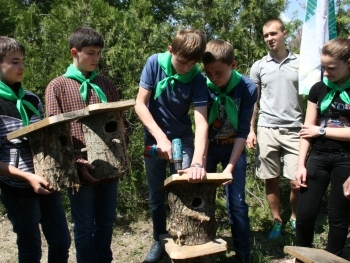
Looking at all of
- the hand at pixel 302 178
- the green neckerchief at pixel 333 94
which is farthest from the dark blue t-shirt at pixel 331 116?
the hand at pixel 302 178

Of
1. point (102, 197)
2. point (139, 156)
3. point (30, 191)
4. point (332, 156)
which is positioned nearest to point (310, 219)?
point (332, 156)

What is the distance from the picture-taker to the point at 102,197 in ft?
11.0

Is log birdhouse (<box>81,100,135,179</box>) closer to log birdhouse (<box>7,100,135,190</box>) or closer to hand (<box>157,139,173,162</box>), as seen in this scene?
log birdhouse (<box>7,100,135,190</box>)

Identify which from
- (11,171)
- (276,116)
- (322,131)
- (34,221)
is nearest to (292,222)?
(276,116)

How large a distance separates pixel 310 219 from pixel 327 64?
1225mm

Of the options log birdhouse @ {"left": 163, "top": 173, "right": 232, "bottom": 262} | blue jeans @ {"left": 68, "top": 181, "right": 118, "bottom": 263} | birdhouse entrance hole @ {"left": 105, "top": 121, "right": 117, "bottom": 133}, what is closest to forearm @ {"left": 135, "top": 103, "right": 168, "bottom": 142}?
birdhouse entrance hole @ {"left": 105, "top": 121, "right": 117, "bottom": 133}

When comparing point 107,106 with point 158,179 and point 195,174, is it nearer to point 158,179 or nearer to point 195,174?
point 195,174

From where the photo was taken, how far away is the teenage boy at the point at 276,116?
14.4 ft

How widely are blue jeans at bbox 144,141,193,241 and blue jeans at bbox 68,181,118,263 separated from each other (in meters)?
0.43

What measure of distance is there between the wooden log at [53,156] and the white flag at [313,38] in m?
2.45

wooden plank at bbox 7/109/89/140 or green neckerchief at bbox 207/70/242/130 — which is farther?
green neckerchief at bbox 207/70/242/130

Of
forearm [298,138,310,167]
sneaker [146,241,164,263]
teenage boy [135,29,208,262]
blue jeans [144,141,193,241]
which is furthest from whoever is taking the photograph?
sneaker [146,241,164,263]

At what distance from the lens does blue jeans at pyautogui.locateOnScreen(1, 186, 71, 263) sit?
289cm

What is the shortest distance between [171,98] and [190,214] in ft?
3.08
